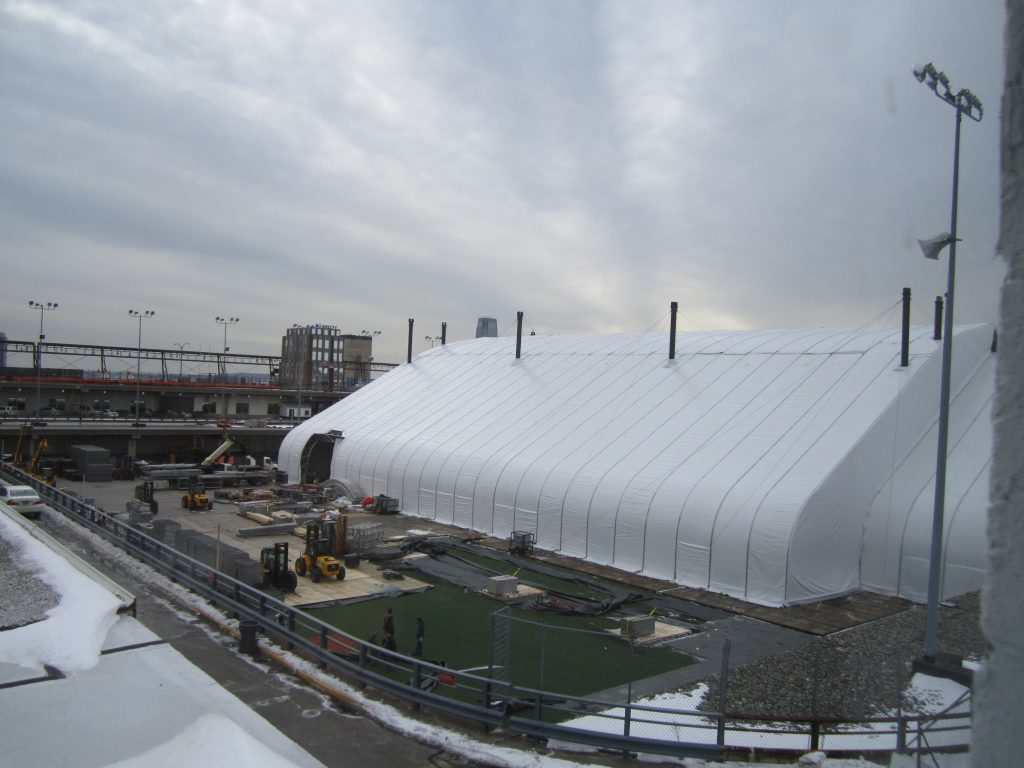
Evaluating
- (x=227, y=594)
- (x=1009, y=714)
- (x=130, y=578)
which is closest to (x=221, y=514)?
(x=130, y=578)

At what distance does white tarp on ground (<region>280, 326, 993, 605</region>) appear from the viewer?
917 inches

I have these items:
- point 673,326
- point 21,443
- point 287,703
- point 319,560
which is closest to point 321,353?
point 21,443

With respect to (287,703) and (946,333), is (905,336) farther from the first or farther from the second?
(287,703)

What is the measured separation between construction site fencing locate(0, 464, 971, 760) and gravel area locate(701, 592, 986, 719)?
23.5 inches

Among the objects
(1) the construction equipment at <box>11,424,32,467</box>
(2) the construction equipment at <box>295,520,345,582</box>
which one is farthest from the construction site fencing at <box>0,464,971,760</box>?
(1) the construction equipment at <box>11,424,32,467</box>

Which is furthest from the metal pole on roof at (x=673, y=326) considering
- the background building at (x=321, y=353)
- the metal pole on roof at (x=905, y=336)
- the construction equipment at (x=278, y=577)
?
the background building at (x=321, y=353)

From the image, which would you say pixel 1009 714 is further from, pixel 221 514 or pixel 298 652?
pixel 221 514

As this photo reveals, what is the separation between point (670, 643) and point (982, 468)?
12.1m

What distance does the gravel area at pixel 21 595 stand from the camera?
16.2 meters

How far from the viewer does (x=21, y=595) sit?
59.1 ft

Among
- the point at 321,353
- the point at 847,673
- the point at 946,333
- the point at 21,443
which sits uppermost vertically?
the point at 321,353

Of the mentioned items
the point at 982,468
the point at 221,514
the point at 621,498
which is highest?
the point at 982,468

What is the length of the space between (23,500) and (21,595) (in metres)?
18.2

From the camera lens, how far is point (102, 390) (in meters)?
84.4
